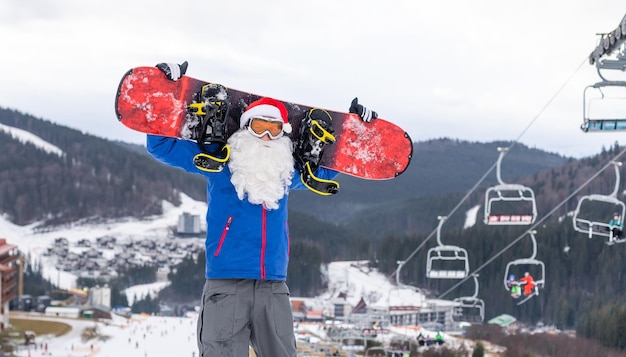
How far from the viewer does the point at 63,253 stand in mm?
111688

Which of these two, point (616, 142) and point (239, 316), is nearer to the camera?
point (239, 316)

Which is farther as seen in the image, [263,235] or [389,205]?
[389,205]

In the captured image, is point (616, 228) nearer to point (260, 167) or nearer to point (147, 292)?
point (260, 167)

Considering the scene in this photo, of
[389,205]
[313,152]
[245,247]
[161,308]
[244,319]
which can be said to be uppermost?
[389,205]

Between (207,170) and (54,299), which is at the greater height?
(207,170)

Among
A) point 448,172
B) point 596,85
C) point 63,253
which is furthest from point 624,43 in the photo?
point 448,172

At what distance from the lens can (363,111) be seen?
402 centimetres

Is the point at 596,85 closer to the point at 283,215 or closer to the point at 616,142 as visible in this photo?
the point at 283,215

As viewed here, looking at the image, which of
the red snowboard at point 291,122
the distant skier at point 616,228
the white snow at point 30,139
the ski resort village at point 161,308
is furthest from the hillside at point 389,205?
the red snowboard at point 291,122

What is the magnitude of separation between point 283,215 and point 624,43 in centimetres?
553

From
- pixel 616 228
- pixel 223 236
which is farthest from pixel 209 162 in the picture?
pixel 616 228

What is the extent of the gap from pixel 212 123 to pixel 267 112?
0.24 m

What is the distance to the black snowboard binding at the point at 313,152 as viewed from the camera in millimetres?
3658

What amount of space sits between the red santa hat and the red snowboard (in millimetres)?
134
